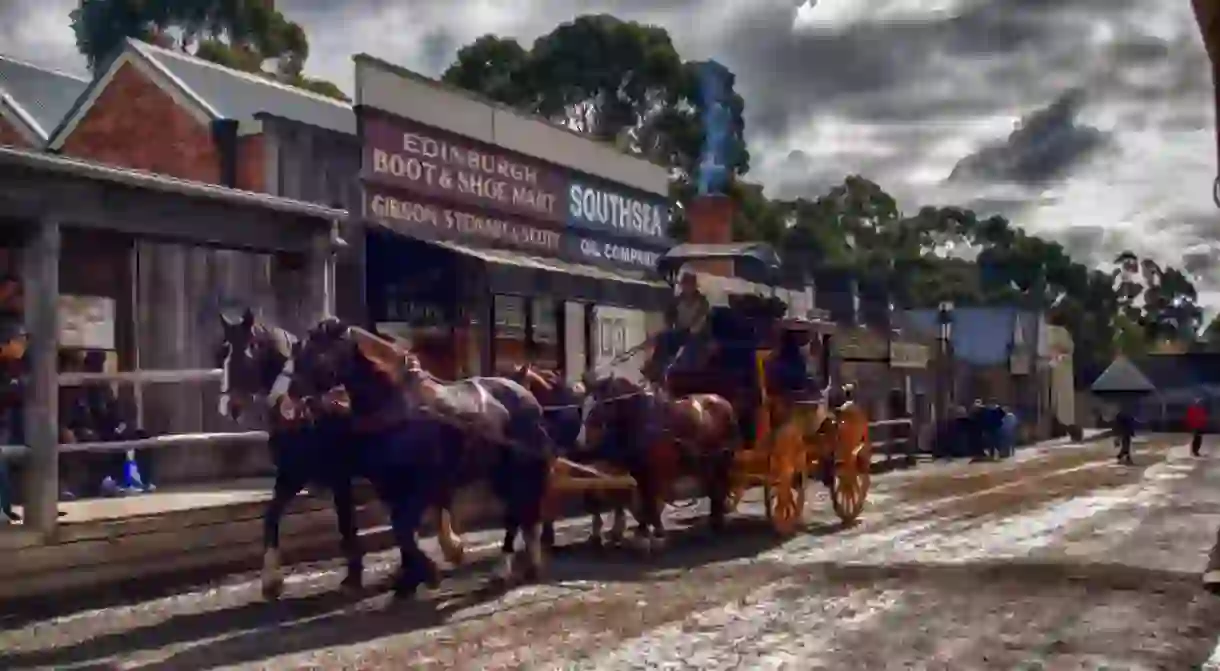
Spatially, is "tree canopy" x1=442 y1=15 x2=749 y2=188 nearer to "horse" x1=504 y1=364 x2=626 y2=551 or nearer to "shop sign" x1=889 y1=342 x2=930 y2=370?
"shop sign" x1=889 y1=342 x2=930 y2=370

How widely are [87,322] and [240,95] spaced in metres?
6.49

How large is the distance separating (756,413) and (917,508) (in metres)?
4.60

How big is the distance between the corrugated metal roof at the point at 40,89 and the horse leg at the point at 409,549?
13.5 metres

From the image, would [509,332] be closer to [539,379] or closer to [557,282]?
[557,282]

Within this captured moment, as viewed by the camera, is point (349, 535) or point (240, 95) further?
point (240, 95)

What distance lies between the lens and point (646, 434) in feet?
42.4

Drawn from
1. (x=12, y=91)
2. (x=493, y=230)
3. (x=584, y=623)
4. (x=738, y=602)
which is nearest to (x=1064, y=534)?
(x=738, y=602)

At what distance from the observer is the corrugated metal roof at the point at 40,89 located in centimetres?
2167

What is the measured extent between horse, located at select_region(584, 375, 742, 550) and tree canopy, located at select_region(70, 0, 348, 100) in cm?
2693

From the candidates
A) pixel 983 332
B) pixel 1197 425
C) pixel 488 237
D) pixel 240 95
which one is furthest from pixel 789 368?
pixel 983 332

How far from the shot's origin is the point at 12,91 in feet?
73.5

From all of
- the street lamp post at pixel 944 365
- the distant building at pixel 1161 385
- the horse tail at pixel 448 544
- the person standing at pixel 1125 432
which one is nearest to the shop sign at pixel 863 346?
the street lamp post at pixel 944 365

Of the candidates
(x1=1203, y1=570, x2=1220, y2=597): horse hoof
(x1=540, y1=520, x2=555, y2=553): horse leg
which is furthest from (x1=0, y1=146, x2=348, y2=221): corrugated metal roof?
(x1=1203, y1=570, x2=1220, y2=597): horse hoof

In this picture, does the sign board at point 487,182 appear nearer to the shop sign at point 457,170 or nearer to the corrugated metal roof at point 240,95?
the shop sign at point 457,170
